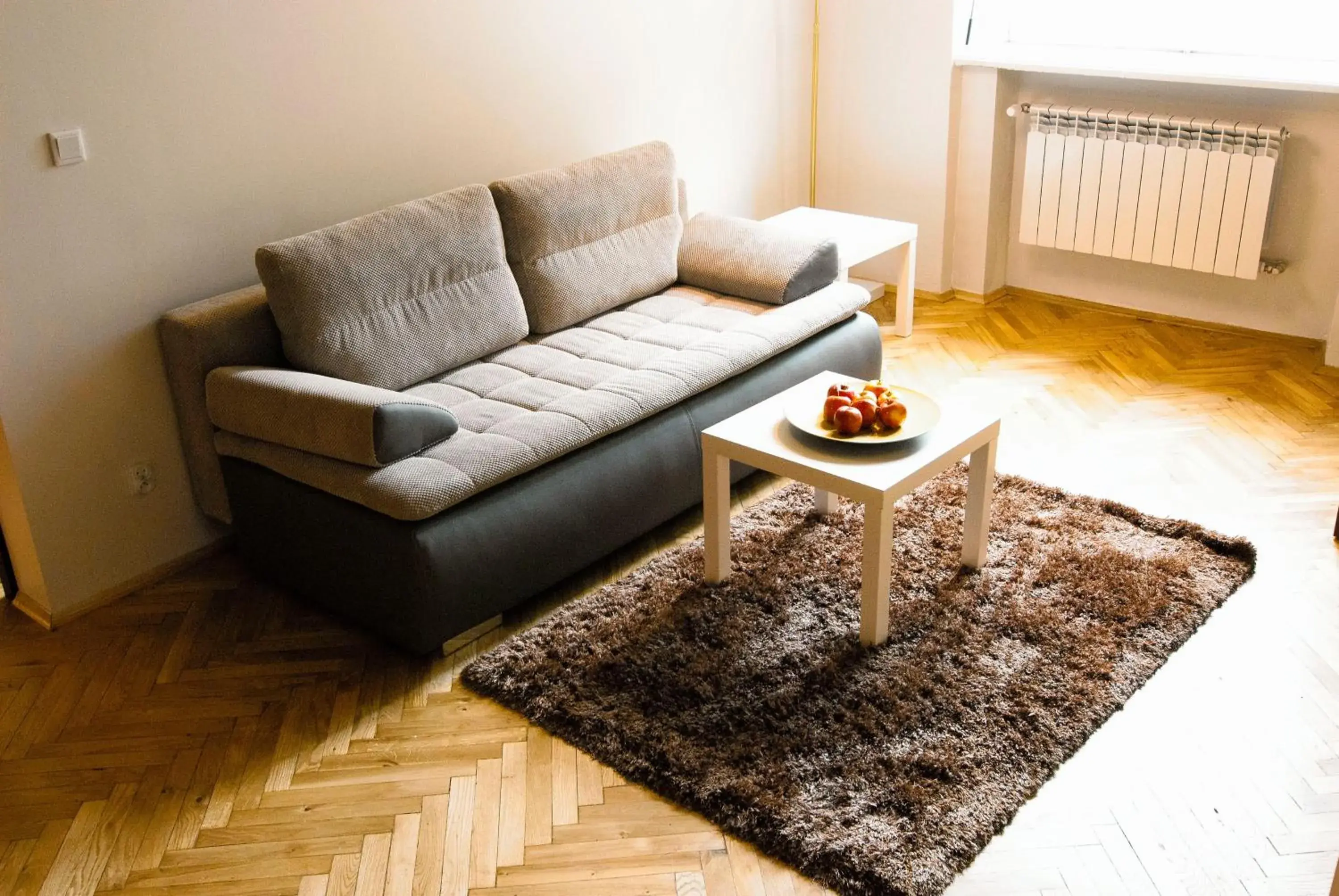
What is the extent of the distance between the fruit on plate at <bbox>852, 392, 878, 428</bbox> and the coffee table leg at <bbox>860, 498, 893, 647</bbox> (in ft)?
0.82

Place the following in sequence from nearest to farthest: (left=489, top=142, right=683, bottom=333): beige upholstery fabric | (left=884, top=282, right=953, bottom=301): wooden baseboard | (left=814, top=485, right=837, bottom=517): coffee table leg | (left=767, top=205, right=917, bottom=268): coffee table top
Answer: (left=814, top=485, right=837, bottom=517): coffee table leg, (left=489, top=142, right=683, bottom=333): beige upholstery fabric, (left=767, top=205, right=917, bottom=268): coffee table top, (left=884, top=282, right=953, bottom=301): wooden baseboard

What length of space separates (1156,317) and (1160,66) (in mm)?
982

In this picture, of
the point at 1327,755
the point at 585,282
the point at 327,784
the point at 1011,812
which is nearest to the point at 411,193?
the point at 585,282

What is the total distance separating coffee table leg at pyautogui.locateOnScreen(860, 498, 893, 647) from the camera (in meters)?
2.95

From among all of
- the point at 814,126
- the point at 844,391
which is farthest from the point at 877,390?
the point at 814,126

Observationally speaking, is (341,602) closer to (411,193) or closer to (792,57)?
(411,193)

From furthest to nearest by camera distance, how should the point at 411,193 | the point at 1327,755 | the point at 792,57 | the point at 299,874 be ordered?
the point at 792,57, the point at 411,193, the point at 1327,755, the point at 299,874

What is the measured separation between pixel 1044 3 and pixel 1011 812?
11.5 ft

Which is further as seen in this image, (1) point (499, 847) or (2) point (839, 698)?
(2) point (839, 698)

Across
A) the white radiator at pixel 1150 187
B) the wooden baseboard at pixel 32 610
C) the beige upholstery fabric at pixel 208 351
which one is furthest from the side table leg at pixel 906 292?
the wooden baseboard at pixel 32 610

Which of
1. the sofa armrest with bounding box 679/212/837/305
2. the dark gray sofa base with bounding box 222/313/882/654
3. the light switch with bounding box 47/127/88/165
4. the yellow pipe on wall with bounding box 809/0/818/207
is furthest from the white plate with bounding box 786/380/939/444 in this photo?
the yellow pipe on wall with bounding box 809/0/818/207

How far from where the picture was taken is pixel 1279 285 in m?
4.81

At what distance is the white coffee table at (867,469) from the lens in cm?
298

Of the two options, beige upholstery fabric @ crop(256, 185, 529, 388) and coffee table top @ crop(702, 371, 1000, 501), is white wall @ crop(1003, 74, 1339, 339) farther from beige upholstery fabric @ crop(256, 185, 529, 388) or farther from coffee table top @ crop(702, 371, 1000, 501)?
beige upholstery fabric @ crop(256, 185, 529, 388)
